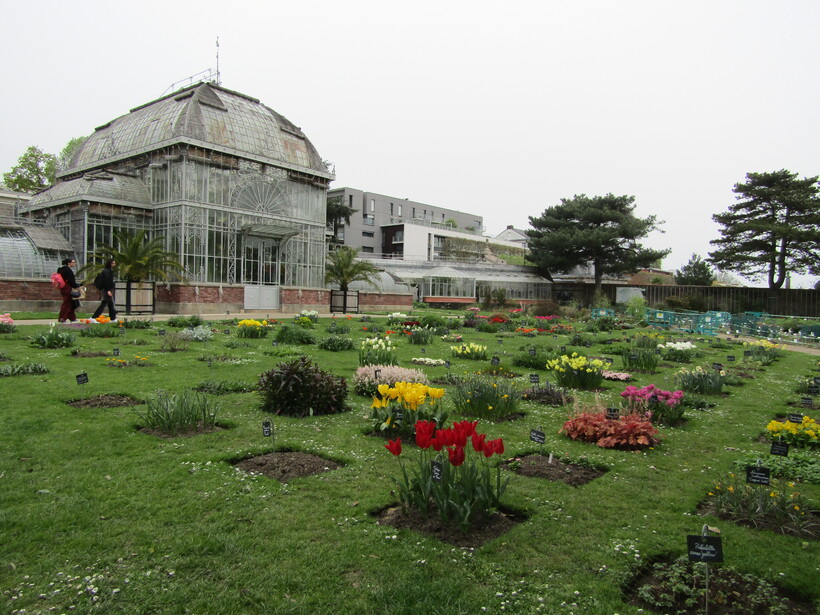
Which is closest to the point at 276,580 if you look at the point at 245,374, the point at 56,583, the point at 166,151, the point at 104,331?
the point at 56,583

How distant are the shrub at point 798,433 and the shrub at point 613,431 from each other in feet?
4.63

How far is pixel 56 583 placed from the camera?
3.07 meters

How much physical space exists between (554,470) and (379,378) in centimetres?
336

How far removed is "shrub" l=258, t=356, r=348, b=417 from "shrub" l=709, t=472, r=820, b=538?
4.61 metres

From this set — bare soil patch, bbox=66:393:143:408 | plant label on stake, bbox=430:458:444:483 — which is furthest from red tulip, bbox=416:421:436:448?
bare soil patch, bbox=66:393:143:408

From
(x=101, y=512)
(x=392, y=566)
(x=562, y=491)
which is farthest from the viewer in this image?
(x=562, y=491)

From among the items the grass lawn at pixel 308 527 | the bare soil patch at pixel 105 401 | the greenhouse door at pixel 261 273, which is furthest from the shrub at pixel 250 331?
the greenhouse door at pixel 261 273

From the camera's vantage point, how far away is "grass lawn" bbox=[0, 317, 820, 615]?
10.0ft

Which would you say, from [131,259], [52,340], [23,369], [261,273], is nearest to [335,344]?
[52,340]

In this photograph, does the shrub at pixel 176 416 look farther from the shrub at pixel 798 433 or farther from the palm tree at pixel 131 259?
the palm tree at pixel 131 259

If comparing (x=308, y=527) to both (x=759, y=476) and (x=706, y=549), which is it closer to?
(x=706, y=549)

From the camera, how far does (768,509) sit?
4199 millimetres

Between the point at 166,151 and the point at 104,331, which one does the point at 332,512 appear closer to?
the point at 104,331

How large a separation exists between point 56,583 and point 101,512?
0.94m
